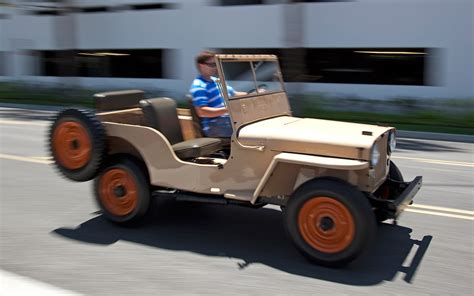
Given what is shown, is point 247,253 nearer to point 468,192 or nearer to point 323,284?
point 323,284

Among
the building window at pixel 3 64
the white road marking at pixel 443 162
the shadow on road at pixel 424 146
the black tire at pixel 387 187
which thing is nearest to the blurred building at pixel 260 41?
the building window at pixel 3 64

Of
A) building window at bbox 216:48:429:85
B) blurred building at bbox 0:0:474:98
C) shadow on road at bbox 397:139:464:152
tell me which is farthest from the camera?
building window at bbox 216:48:429:85

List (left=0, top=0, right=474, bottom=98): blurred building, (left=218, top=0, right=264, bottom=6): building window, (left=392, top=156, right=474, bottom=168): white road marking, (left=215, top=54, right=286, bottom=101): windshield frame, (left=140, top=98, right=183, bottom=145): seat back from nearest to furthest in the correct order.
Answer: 1. (left=215, top=54, right=286, bottom=101): windshield frame
2. (left=140, top=98, right=183, bottom=145): seat back
3. (left=392, top=156, right=474, bottom=168): white road marking
4. (left=0, top=0, right=474, bottom=98): blurred building
5. (left=218, top=0, right=264, bottom=6): building window

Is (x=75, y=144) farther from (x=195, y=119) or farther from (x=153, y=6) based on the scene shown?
(x=153, y=6)

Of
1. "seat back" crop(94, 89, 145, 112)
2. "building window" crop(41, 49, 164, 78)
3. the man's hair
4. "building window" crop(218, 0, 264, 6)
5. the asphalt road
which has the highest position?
"building window" crop(218, 0, 264, 6)

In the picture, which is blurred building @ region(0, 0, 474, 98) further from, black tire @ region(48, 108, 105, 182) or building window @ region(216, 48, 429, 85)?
black tire @ region(48, 108, 105, 182)

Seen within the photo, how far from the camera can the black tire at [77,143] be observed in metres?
5.05

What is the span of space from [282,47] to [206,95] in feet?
51.0

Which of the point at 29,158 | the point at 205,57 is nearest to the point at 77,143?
the point at 205,57

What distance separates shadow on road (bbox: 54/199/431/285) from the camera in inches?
167

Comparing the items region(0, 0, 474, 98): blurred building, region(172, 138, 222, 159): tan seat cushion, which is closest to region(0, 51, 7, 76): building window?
region(0, 0, 474, 98): blurred building

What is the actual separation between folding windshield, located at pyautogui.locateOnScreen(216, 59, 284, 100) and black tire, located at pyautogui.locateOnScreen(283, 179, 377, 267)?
1.19 m

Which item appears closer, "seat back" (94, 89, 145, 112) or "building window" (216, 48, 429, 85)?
"seat back" (94, 89, 145, 112)

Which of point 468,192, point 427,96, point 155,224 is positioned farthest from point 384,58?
point 155,224
